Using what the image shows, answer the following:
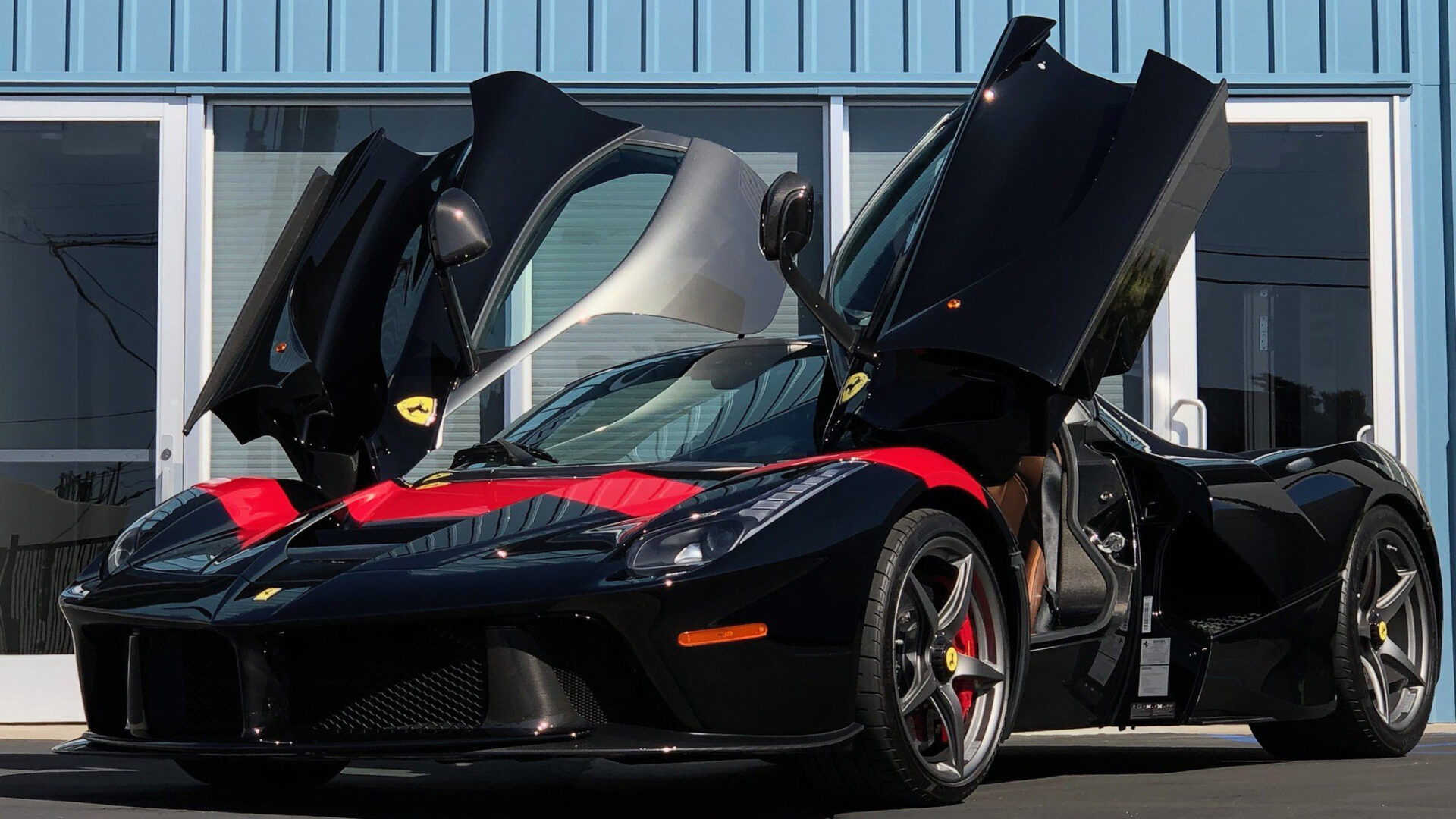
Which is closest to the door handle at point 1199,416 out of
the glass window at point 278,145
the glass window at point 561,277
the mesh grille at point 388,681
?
the glass window at point 561,277

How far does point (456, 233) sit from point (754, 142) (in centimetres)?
402

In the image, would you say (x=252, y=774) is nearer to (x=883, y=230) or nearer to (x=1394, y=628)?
(x=883, y=230)

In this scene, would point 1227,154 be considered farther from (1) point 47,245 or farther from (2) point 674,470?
(1) point 47,245

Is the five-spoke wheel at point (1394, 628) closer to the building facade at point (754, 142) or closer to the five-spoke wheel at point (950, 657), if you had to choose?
the five-spoke wheel at point (950, 657)

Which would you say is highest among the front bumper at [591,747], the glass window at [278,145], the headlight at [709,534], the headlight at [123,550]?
the glass window at [278,145]

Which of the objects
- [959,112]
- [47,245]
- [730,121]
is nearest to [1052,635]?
[959,112]

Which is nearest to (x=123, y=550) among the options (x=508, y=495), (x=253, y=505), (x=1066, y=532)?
(x=253, y=505)

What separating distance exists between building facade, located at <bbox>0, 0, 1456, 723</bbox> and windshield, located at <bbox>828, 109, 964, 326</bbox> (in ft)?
11.3

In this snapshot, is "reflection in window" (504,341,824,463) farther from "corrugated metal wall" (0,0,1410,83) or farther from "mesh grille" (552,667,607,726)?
"corrugated metal wall" (0,0,1410,83)

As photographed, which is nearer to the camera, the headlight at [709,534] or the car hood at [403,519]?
the headlight at [709,534]

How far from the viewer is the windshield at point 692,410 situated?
4773mm

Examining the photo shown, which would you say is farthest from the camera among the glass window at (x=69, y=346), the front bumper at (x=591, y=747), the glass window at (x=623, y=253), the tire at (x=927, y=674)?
the glass window at (x=69, y=346)

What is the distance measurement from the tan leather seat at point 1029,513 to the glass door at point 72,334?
4915 mm

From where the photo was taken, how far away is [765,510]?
12.8 ft
